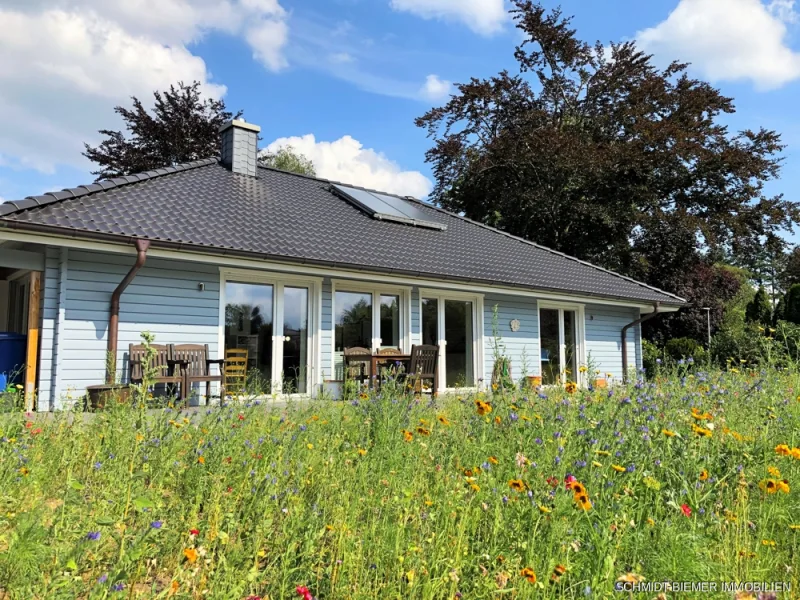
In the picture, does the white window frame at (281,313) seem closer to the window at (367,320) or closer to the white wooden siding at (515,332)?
the window at (367,320)

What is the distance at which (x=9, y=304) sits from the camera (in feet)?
31.7

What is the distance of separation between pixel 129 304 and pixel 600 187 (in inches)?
719


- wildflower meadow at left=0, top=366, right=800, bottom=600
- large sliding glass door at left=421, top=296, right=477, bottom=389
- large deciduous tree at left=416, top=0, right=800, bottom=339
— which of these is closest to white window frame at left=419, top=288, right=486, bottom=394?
large sliding glass door at left=421, top=296, right=477, bottom=389

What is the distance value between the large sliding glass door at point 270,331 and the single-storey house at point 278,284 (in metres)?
0.03

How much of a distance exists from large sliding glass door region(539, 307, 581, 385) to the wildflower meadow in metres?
9.12

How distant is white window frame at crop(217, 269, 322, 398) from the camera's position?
8.98 metres

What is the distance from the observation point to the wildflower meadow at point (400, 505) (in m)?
2.04

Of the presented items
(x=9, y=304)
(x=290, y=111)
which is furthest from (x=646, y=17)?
(x=9, y=304)

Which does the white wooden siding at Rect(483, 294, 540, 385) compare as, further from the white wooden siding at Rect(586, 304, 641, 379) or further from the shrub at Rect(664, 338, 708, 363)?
the shrub at Rect(664, 338, 708, 363)

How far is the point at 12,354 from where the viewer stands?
25.4 feet

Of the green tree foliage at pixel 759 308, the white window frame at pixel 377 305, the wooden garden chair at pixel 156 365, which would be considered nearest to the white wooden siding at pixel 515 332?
the white window frame at pixel 377 305

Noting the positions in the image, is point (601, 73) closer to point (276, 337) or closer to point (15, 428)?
point (276, 337)

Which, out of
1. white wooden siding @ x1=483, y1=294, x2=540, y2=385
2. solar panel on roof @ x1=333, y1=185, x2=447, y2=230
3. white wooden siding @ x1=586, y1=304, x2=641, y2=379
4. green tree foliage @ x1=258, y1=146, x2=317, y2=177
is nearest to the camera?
white wooden siding @ x1=483, y1=294, x2=540, y2=385

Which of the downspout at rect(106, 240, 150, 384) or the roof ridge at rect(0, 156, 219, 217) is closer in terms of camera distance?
the roof ridge at rect(0, 156, 219, 217)
